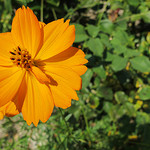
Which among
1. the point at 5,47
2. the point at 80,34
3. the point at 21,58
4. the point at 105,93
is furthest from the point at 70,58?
the point at 105,93

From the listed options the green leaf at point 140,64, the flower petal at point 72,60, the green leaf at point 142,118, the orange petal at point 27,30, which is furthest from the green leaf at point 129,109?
the orange petal at point 27,30

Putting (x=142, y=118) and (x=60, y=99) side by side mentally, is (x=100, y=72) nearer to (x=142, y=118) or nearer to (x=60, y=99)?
(x=60, y=99)

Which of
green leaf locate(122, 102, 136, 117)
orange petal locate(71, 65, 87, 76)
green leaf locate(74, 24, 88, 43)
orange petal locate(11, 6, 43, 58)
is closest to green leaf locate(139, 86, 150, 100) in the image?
green leaf locate(122, 102, 136, 117)

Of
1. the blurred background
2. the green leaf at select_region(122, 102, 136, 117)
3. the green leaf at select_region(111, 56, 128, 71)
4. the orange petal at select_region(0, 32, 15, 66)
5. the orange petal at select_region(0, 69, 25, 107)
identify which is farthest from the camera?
the green leaf at select_region(122, 102, 136, 117)

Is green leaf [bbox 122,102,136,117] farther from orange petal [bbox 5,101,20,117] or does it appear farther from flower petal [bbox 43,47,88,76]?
orange petal [bbox 5,101,20,117]

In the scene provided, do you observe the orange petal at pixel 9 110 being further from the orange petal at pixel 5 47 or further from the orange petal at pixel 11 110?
the orange petal at pixel 5 47

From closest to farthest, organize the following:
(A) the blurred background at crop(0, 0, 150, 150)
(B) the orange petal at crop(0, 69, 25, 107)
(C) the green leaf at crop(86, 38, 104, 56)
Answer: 1. (B) the orange petal at crop(0, 69, 25, 107)
2. (C) the green leaf at crop(86, 38, 104, 56)
3. (A) the blurred background at crop(0, 0, 150, 150)
